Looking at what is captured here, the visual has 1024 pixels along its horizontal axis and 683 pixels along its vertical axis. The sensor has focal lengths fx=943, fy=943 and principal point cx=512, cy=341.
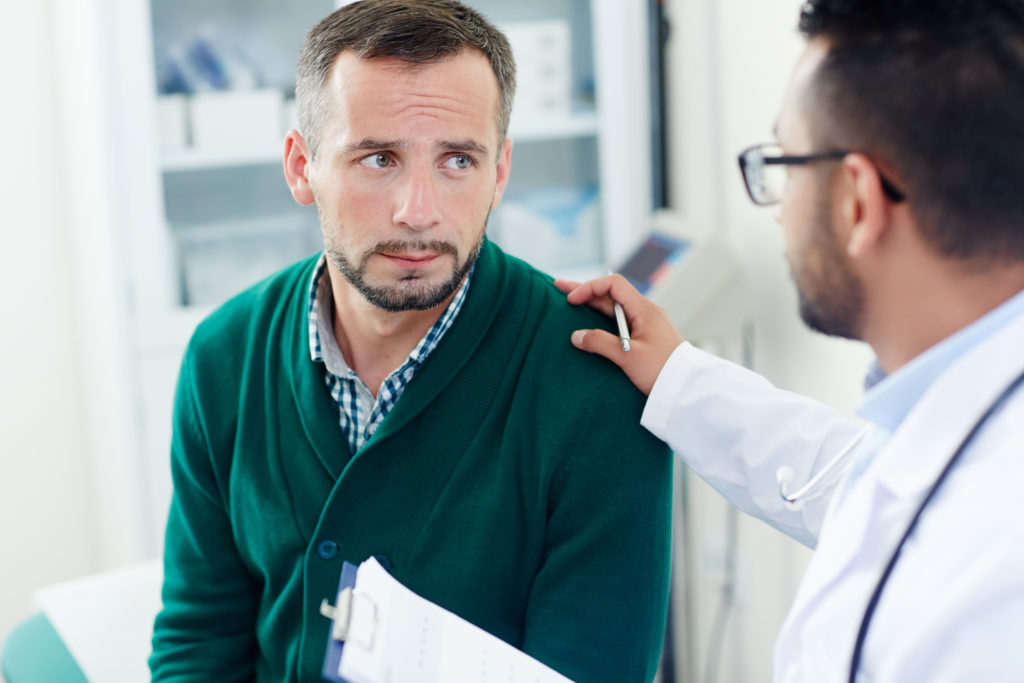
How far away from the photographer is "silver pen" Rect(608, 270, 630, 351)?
109 cm

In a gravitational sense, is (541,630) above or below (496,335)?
below

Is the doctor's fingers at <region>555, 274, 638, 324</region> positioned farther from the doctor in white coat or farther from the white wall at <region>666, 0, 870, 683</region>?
the white wall at <region>666, 0, 870, 683</region>

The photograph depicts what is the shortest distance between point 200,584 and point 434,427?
1.27 feet

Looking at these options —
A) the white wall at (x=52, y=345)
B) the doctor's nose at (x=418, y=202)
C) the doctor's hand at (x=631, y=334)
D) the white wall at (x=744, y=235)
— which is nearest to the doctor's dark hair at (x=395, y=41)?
the doctor's nose at (x=418, y=202)

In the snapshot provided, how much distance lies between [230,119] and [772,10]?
1214mm

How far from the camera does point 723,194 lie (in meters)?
2.16

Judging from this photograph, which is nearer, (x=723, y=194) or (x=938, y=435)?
(x=938, y=435)

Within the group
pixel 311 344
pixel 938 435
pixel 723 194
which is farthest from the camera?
pixel 723 194

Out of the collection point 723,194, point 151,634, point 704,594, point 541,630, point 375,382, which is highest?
point 723,194

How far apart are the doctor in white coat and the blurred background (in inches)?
43.1

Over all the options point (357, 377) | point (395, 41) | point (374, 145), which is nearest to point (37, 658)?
point (357, 377)

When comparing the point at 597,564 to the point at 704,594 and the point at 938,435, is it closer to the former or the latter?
the point at 938,435

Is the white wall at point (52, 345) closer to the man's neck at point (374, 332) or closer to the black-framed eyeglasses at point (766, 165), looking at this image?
the man's neck at point (374, 332)

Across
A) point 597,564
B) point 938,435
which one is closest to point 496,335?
point 597,564
